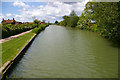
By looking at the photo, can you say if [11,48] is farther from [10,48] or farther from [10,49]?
[10,49]

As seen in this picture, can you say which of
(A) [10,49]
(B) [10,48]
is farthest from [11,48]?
(A) [10,49]

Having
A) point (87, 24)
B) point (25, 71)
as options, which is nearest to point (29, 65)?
point (25, 71)

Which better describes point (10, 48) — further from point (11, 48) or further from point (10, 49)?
point (10, 49)

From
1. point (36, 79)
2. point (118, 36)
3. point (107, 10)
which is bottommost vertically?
point (36, 79)

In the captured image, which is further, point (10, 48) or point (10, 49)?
point (10, 48)

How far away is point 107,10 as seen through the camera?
1155 cm

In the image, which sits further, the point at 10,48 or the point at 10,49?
the point at 10,48

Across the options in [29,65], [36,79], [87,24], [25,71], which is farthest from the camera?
[87,24]

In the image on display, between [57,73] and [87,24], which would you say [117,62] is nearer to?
[57,73]

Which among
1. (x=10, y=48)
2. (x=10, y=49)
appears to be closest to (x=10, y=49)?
(x=10, y=49)

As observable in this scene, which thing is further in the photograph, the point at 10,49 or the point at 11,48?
the point at 11,48

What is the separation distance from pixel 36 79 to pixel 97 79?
9.08 ft

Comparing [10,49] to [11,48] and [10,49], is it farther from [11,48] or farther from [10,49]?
[11,48]

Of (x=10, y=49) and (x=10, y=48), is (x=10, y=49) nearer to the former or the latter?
(x=10, y=49)
